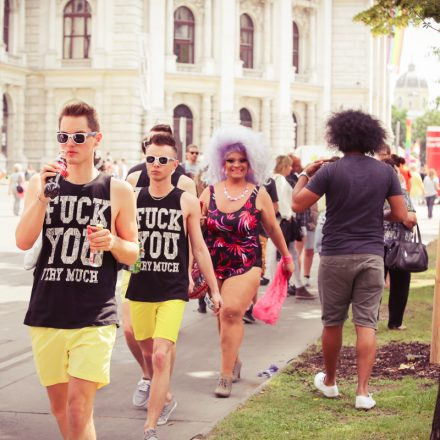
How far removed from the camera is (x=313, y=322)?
37.1ft

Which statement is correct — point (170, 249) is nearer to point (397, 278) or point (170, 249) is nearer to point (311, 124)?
point (397, 278)

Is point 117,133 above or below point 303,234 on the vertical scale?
above

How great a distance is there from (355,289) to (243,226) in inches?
38.3

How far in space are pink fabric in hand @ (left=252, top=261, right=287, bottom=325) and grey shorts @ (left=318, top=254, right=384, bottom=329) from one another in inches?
40.7

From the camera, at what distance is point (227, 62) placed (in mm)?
58750

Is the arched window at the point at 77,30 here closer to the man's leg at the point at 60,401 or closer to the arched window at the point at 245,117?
the arched window at the point at 245,117

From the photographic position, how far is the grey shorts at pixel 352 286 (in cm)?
686

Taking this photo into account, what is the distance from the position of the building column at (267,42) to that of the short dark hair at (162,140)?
54.8 metres

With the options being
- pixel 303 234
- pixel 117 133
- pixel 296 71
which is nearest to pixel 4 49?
pixel 117 133

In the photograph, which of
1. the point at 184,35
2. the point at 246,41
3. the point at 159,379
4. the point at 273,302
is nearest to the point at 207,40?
the point at 184,35

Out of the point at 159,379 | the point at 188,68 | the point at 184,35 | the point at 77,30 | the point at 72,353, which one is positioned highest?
the point at 184,35

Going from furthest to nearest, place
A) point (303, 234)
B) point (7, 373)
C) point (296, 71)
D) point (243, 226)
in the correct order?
point (296, 71) → point (303, 234) → point (7, 373) → point (243, 226)

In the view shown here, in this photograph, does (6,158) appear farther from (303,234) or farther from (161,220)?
(161,220)

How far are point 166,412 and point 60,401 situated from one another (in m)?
2.00
